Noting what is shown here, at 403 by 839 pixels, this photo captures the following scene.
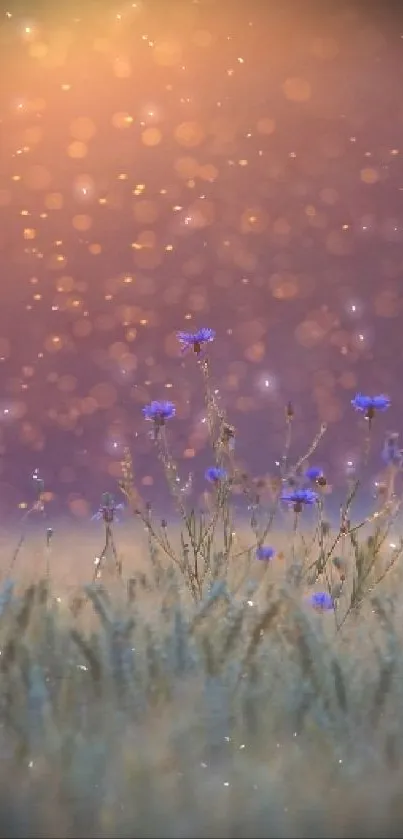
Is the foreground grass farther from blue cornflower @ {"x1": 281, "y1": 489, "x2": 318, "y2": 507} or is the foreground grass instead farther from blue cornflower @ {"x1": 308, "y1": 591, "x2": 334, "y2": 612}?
blue cornflower @ {"x1": 281, "y1": 489, "x2": 318, "y2": 507}

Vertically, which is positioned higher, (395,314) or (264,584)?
(395,314)

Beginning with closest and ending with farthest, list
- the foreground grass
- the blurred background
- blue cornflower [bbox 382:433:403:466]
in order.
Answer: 1. the foreground grass
2. blue cornflower [bbox 382:433:403:466]
3. the blurred background

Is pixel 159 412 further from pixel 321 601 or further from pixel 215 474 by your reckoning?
pixel 321 601

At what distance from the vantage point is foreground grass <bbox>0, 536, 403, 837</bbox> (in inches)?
36.0

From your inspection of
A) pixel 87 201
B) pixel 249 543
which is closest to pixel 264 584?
pixel 249 543

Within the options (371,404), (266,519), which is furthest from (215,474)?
(371,404)

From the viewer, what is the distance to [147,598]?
1.28 metres

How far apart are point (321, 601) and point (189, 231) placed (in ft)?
2.69

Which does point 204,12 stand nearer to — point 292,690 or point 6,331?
point 6,331

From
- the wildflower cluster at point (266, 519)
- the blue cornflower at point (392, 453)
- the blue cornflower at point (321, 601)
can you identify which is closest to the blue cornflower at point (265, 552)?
the wildflower cluster at point (266, 519)

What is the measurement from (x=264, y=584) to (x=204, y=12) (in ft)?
4.11

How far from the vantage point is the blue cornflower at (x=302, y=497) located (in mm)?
1426

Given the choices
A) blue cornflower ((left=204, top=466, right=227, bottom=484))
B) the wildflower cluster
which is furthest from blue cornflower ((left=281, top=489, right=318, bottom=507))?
blue cornflower ((left=204, top=466, right=227, bottom=484))

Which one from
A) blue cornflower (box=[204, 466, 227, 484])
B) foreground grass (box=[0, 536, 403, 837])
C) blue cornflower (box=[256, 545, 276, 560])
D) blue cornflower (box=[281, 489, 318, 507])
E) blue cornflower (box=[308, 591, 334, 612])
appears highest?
blue cornflower (box=[204, 466, 227, 484])
